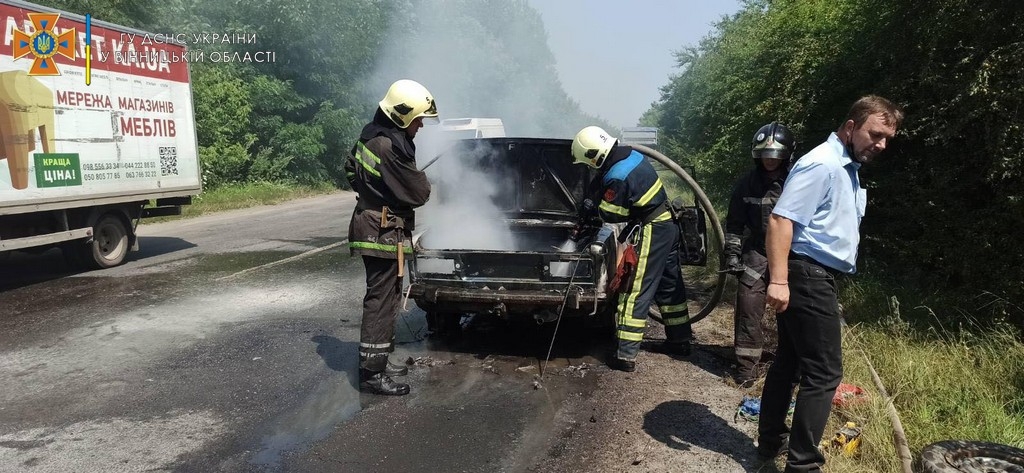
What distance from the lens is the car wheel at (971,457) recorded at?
2936 mm

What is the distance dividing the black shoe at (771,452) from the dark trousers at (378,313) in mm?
2337

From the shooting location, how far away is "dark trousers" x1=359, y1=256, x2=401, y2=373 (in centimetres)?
440

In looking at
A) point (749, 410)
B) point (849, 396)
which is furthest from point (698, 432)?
point (849, 396)

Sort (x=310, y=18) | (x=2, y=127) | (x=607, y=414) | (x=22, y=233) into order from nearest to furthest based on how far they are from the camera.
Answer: (x=607, y=414), (x=2, y=127), (x=22, y=233), (x=310, y=18)

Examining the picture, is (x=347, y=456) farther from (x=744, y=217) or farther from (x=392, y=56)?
(x=392, y=56)

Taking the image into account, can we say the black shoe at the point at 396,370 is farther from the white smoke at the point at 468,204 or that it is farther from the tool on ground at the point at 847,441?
the tool on ground at the point at 847,441

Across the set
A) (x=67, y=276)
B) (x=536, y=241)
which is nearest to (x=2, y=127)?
(x=67, y=276)

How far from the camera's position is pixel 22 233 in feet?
25.3

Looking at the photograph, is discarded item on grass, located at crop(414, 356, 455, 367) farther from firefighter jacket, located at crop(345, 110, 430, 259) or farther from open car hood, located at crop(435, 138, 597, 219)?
open car hood, located at crop(435, 138, 597, 219)

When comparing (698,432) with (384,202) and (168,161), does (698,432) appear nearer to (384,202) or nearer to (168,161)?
(384,202)

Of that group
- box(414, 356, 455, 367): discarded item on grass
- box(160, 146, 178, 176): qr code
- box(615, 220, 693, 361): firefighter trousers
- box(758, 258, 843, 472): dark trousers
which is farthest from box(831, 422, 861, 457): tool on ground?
box(160, 146, 178, 176): qr code

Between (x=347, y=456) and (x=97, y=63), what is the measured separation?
719cm

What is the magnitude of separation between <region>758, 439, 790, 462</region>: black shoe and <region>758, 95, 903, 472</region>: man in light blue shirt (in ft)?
1.01

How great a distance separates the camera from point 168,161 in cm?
970
